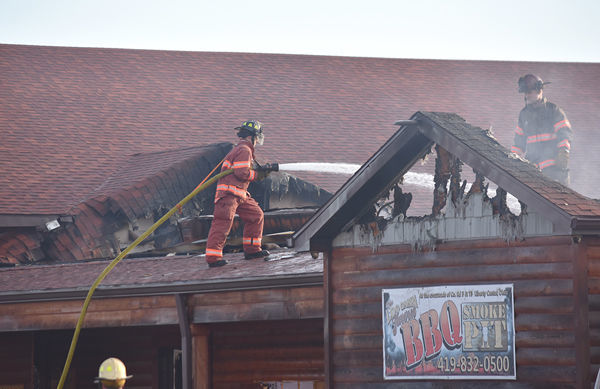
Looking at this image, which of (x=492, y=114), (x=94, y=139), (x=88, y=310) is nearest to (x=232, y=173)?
(x=88, y=310)

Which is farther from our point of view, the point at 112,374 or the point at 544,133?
the point at 544,133

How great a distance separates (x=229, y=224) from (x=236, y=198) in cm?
33

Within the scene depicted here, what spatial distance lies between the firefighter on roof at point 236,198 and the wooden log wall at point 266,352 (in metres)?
0.98

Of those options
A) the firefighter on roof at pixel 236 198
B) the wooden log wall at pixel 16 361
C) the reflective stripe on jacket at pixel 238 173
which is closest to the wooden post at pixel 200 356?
the firefighter on roof at pixel 236 198

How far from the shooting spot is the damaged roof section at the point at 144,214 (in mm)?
17359

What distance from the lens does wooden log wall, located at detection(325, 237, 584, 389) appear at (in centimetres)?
1027

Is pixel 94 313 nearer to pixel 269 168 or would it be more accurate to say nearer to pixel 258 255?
pixel 258 255

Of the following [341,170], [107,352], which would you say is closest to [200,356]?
[107,352]

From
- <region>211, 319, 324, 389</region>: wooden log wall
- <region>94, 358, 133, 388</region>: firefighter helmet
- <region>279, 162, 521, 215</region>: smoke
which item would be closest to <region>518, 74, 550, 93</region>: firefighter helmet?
<region>211, 319, 324, 389</region>: wooden log wall

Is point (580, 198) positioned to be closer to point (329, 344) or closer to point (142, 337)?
point (329, 344)

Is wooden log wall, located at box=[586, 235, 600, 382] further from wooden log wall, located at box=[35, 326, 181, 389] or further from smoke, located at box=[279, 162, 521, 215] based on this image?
smoke, located at box=[279, 162, 521, 215]

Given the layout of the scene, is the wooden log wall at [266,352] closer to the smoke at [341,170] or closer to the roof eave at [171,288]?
the roof eave at [171,288]

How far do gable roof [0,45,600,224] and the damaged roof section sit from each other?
523 millimetres

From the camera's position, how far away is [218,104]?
23.9 meters
